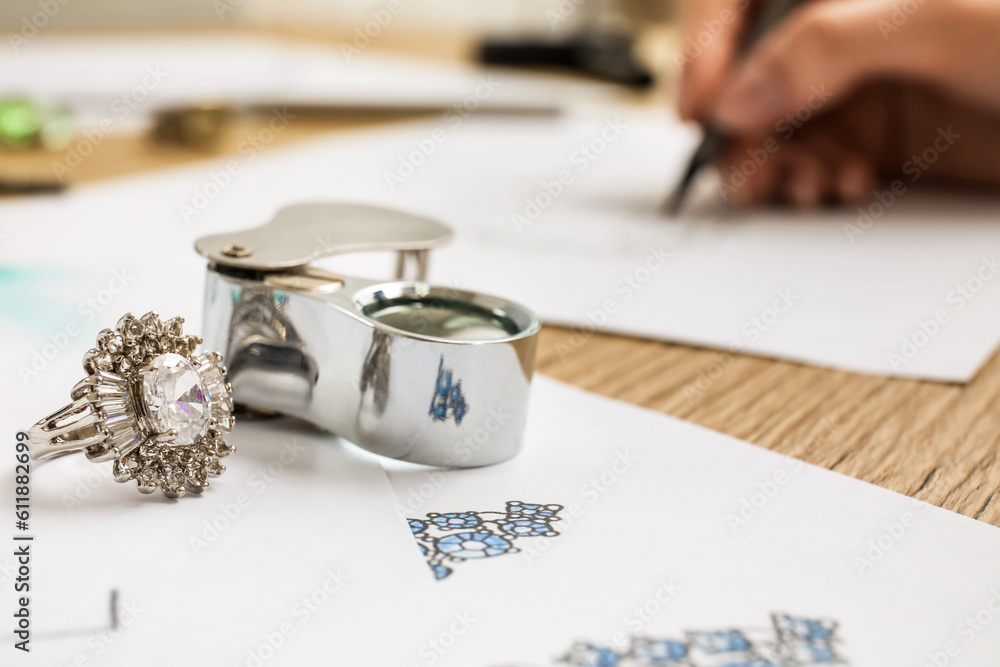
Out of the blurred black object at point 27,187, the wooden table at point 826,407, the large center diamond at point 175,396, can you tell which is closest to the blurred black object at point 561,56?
the blurred black object at point 27,187

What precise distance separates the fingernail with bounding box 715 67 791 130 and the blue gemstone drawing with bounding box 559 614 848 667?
70 cm

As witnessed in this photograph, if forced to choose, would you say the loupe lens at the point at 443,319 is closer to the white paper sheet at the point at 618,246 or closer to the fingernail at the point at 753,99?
the white paper sheet at the point at 618,246

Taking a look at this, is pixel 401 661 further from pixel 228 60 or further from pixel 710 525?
pixel 228 60

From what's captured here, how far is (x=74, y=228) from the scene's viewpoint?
0.75m

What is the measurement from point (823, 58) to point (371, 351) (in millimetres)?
660

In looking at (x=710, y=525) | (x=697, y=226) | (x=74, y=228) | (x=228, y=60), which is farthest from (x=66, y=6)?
(x=710, y=525)

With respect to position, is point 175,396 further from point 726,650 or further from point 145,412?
point 726,650

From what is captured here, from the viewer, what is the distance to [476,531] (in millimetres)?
399

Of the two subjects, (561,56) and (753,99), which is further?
(561,56)

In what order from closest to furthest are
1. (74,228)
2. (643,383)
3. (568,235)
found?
(643,383) < (74,228) < (568,235)

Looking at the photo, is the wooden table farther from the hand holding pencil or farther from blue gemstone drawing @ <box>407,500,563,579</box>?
the hand holding pencil

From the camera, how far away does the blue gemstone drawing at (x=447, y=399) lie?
43 centimetres

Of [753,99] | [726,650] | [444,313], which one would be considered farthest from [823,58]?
[726,650]

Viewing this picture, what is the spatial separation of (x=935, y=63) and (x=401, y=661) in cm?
82
